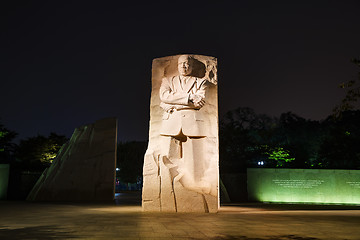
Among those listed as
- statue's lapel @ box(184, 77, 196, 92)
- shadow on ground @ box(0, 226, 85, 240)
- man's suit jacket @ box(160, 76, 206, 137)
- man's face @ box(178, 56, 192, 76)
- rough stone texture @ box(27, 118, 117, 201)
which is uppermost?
man's face @ box(178, 56, 192, 76)

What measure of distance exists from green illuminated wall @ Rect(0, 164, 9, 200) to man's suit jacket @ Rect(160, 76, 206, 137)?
12.0m

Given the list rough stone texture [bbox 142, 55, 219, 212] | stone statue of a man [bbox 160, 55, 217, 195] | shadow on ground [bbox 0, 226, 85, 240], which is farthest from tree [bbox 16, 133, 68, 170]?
shadow on ground [bbox 0, 226, 85, 240]

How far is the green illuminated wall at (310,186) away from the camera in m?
16.7

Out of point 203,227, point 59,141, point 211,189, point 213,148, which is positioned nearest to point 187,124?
point 213,148

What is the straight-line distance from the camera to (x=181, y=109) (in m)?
9.88

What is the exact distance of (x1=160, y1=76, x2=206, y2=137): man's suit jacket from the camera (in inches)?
382

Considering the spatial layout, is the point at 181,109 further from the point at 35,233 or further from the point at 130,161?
the point at 130,161

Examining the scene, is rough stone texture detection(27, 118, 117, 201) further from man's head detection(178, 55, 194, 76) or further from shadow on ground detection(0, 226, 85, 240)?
shadow on ground detection(0, 226, 85, 240)

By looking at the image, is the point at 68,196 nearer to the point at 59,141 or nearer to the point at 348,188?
the point at 59,141

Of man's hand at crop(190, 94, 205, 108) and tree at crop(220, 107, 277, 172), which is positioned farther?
tree at crop(220, 107, 277, 172)

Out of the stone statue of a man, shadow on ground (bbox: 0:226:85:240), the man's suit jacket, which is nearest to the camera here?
shadow on ground (bbox: 0:226:85:240)

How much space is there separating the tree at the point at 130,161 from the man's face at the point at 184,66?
3286 centimetres

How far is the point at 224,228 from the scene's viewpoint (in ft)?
19.3

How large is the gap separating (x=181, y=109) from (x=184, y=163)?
164 cm
